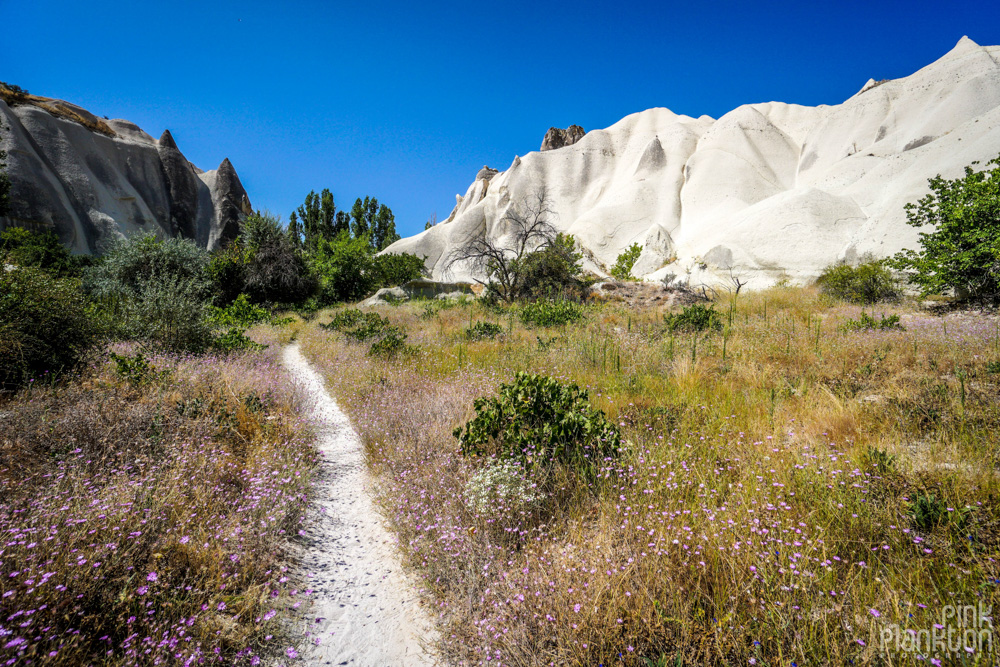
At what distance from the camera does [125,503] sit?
2.63m

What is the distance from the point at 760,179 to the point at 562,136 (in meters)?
35.3

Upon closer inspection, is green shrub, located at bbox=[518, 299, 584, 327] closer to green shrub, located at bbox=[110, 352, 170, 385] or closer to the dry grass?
the dry grass

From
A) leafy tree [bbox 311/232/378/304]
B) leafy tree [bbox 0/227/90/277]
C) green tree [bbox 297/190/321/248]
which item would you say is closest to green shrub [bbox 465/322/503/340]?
leafy tree [bbox 311/232/378/304]

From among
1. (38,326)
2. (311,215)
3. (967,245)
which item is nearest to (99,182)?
(311,215)

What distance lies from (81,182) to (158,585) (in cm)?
6236

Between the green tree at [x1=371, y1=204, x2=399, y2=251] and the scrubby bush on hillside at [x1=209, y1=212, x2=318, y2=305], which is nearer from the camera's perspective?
the scrubby bush on hillside at [x1=209, y1=212, x2=318, y2=305]

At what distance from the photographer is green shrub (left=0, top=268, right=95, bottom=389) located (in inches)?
181

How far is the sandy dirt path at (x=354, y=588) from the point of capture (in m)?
2.29

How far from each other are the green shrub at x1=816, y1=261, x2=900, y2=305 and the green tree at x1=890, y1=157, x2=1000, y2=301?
195 cm

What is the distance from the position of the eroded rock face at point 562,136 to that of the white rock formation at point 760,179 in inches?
335

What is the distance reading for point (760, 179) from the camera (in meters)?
39.2

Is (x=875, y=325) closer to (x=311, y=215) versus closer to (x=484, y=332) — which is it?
(x=484, y=332)

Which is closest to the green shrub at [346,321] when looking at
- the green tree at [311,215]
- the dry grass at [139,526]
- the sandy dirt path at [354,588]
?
the dry grass at [139,526]

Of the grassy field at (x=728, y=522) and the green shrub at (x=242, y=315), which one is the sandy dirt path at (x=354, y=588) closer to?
the grassy field at (x=728, y=522)
